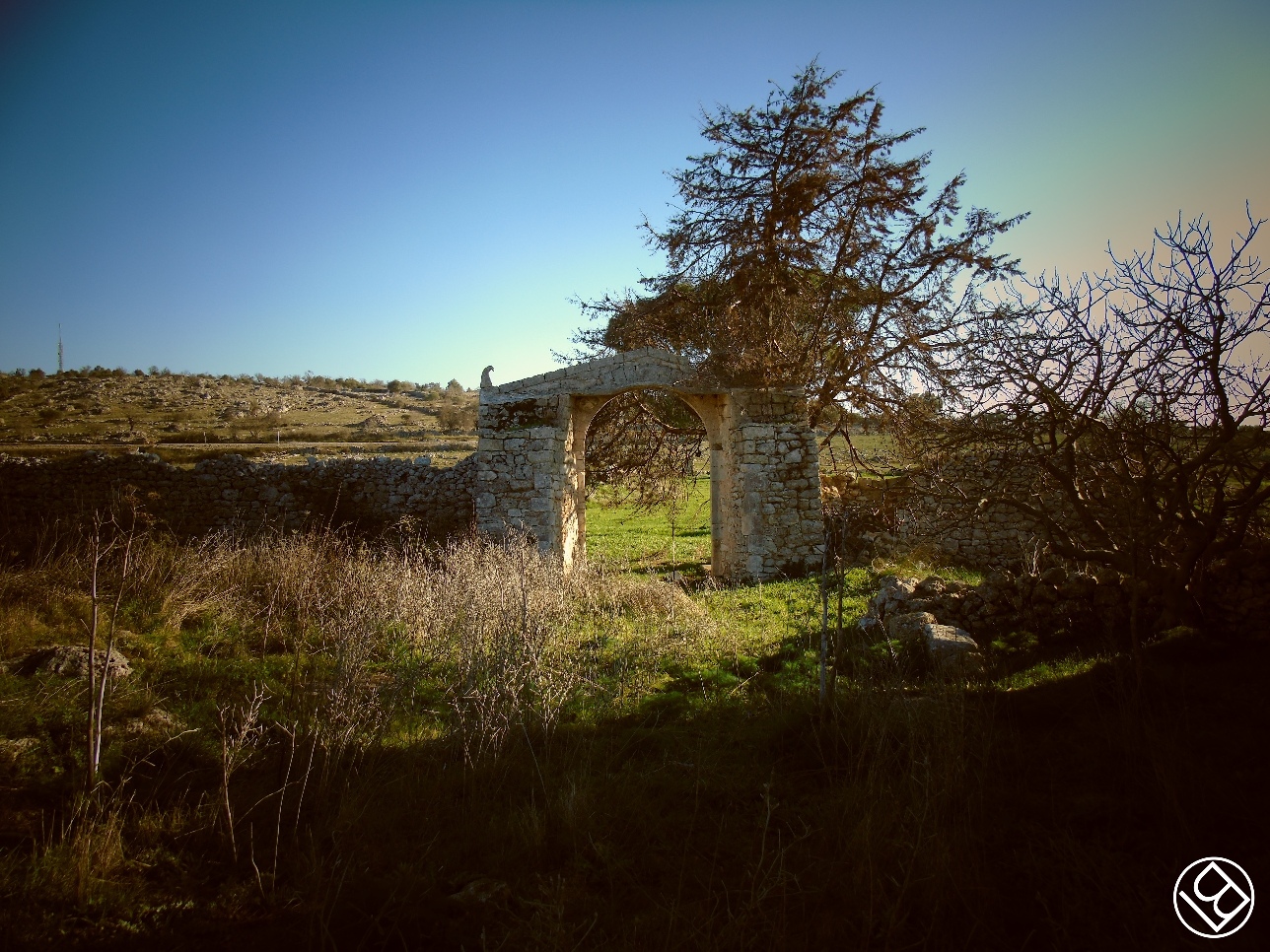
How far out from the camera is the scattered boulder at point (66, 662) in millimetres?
5219

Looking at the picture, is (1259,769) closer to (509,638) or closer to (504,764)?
(504,764)

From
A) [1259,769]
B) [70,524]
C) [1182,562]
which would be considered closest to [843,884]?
[1259,769]

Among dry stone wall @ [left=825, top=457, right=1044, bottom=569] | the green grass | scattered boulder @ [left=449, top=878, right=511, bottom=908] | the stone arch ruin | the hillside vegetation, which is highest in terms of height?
the hillside vegetation

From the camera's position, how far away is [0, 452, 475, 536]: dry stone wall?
12445mm

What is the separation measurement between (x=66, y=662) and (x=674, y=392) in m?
8.80

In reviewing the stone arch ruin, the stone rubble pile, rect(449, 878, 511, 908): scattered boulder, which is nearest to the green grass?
the stone arch ruin

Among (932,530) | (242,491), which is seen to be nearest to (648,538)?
(932,530)

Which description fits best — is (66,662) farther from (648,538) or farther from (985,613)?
(648,538)

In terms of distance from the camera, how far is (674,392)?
1129cm

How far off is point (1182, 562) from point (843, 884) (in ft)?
13.3

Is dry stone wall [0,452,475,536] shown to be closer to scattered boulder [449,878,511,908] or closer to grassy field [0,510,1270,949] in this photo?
grassy field [0,510,1270,949]

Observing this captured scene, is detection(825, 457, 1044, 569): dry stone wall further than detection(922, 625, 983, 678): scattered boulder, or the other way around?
detection(825, 457, 1044, 569): dry stone wall

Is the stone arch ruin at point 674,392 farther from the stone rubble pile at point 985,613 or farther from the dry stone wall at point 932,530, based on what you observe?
the stone rubble pile at point 985,613

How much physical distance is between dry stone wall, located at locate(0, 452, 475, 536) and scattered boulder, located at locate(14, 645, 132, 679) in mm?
6738
